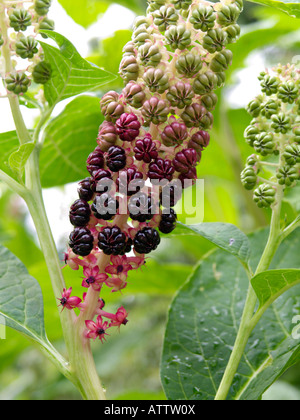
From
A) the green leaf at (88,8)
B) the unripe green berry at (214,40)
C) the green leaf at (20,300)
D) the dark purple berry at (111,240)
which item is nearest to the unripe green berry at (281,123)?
the unripe green berry at (214,40)

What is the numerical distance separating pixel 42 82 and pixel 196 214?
2.99 ft

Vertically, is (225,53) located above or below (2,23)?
below

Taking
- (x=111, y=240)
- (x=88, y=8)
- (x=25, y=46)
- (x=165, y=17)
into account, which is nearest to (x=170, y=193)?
(x=111, y=240)

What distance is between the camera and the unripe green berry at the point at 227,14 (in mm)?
1081

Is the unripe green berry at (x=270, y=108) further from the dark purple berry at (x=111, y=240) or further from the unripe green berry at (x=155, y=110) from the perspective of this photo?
the dark purple berry at (x=111, y=240)

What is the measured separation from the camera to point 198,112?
1.09 metres

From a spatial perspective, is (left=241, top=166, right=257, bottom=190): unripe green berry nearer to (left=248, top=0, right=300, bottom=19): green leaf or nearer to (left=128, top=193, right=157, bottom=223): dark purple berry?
(left=128, top=193, right=157, bottom=223): dark purple berry

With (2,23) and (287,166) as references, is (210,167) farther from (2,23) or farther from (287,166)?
(2,23)

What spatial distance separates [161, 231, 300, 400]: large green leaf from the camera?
1.41 meters

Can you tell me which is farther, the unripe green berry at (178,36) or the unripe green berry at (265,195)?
the unripe green berry at (265,195)

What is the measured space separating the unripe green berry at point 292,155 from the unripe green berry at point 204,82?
0.25 meters

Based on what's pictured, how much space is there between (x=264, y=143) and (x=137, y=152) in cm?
33

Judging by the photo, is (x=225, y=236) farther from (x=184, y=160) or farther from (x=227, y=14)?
(x=227, y=14)
